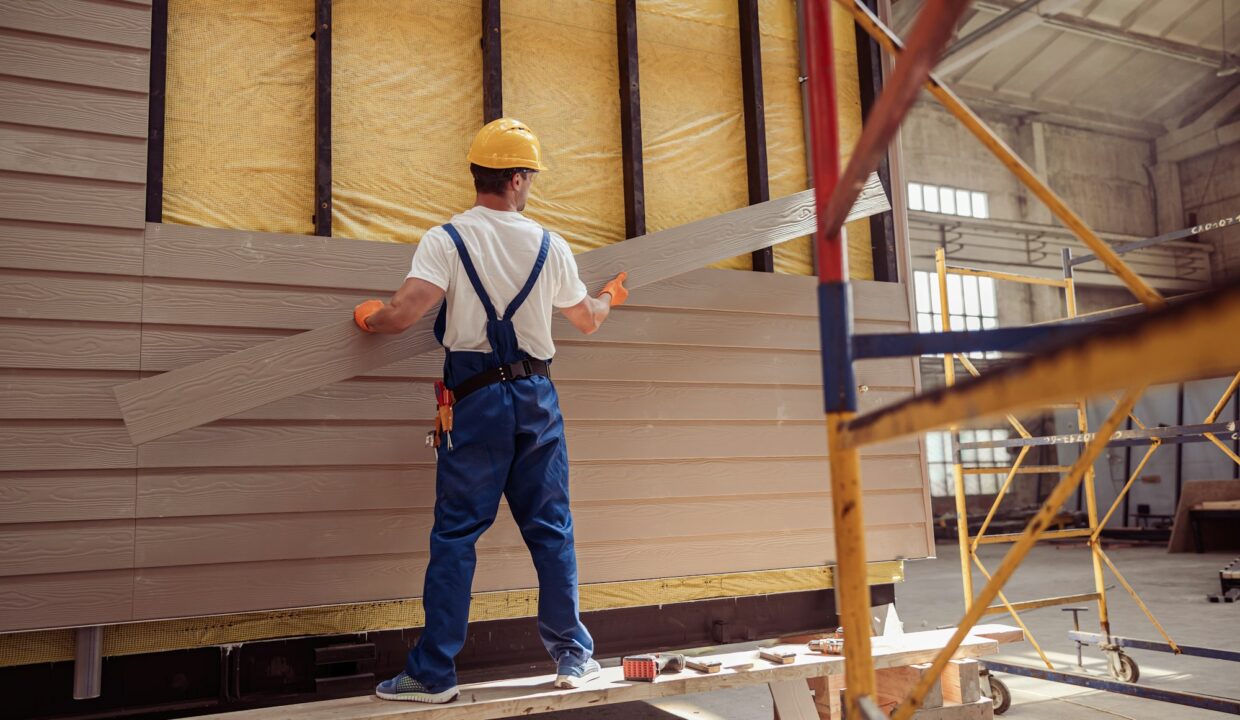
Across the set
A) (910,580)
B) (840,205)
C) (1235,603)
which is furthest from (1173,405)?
(840,205)

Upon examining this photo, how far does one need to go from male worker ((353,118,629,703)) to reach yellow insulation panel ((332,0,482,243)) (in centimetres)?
91

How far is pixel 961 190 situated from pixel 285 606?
19569 mm

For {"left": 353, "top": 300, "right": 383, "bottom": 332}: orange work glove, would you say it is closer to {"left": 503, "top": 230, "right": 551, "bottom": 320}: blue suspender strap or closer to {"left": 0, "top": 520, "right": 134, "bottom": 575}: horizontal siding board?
{"left": 503, "top": 230, "right": 551, "bottom": 320}: blue suspender strap

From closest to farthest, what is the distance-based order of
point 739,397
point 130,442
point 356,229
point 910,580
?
point 130,442
point 356,229
point 739,397
point 910,580

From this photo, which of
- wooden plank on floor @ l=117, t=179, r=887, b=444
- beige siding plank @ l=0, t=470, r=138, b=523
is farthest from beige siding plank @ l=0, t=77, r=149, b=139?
beige siding plank @ l=0, t=470, r=138, b=523

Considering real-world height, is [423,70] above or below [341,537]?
above

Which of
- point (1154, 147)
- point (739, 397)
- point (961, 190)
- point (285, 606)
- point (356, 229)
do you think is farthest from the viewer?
point (1154, 147)

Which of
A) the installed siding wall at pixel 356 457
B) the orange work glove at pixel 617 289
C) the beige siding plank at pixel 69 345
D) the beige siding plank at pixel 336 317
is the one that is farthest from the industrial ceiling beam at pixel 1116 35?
the beige siding plank at pixel 69 345

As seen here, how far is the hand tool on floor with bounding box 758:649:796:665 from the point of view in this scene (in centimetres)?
335

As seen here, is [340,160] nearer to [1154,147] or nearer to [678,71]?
[678,71]

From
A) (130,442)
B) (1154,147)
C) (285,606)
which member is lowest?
(285,606)

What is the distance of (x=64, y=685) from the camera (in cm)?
327

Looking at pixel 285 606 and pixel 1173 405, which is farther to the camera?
pixel 1173 405

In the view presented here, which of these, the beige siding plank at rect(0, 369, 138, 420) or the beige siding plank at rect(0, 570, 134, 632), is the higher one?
the beige siding plank at rect(0, 369, 138, 420)
